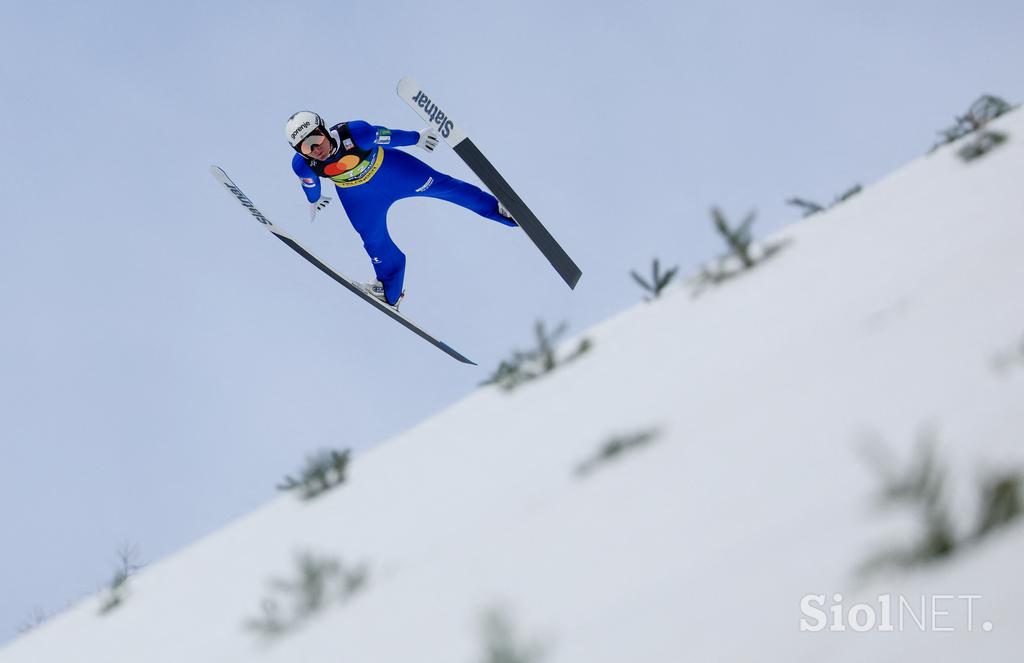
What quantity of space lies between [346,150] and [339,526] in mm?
3643

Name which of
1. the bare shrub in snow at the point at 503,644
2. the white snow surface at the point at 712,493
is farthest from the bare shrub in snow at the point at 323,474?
the bare shrub in snow at the point at 503,644

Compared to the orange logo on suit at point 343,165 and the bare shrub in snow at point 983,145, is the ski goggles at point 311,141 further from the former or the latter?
the bare shrub in snow at point 983,145

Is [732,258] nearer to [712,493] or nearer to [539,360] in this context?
[539,360]

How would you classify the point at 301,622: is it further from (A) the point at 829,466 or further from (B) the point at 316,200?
(B) the point at 316,200

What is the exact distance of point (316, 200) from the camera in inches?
285

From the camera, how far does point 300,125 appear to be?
21.8 ft

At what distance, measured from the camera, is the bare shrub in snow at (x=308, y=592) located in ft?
10.8

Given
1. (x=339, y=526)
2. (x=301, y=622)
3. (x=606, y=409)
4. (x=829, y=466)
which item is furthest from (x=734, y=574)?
(x=339, y=526)

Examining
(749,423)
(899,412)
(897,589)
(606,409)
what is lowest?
(897,589)

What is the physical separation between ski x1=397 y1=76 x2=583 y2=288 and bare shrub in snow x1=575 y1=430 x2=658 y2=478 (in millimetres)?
3870

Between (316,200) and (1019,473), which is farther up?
(316,200)

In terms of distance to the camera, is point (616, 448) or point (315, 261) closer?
point (616, 448)

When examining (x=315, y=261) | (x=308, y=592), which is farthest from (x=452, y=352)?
(x=308, y=592)

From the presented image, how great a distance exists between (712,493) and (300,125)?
5.51 m
